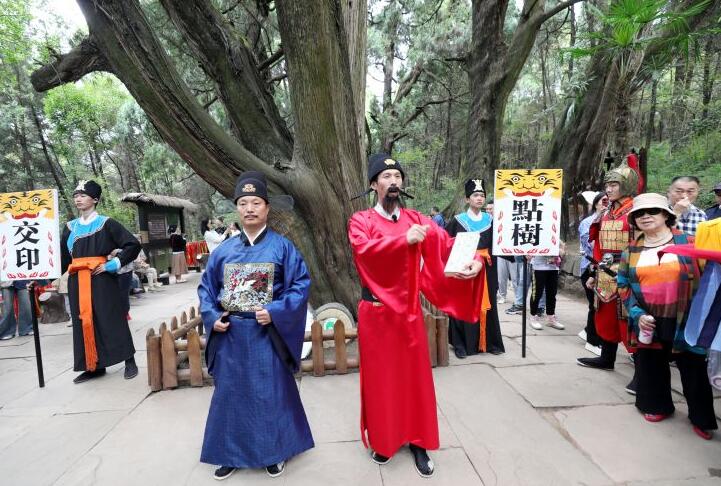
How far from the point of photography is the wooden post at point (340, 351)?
12.3 ft

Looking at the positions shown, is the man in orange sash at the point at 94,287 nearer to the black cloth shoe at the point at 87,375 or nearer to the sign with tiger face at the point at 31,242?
the black cloth shoe at the point at 87,375

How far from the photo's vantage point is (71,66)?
4543 mm

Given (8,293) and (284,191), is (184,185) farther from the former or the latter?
(284,191)

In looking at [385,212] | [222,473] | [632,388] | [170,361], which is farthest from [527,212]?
[170,361]

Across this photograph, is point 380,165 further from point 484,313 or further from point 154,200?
point 154,200

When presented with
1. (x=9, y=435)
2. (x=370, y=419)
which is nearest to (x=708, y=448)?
(x=370, y=419)

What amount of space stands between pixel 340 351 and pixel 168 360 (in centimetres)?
174

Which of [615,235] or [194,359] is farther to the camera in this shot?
[615,235]

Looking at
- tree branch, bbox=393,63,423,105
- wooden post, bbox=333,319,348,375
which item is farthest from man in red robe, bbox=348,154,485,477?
tree branch, bbox=393,63,423,105

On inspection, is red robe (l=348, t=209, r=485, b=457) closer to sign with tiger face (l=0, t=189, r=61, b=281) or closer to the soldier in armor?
the soldier in armor

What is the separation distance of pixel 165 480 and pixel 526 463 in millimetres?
2450

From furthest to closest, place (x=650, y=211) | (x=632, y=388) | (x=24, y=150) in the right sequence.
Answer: (x=24, y=150)
(x=632, y=388)
(x=650, y=211)

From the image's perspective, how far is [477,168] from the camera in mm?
8445

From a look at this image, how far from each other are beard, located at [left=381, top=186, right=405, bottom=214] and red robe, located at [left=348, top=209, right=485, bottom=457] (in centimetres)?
8
